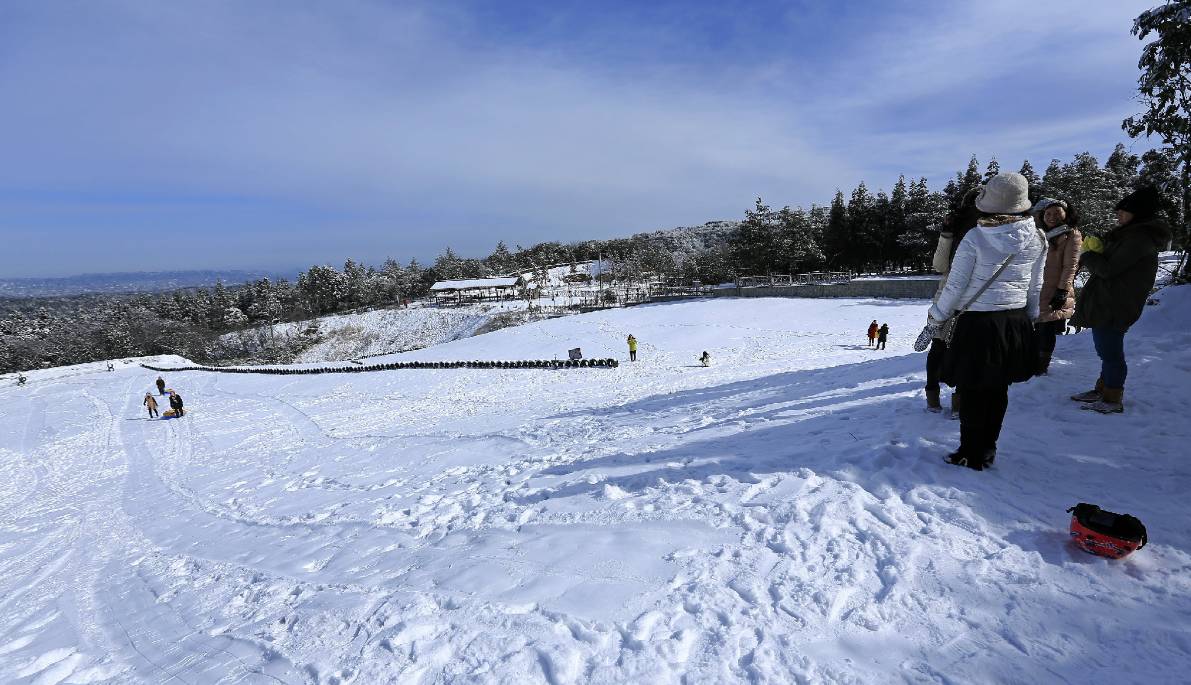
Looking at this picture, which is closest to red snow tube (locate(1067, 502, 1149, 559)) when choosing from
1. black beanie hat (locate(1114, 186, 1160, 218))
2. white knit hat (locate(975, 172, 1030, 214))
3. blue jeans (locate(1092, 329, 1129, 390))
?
white knit hat (locate(975, 172, 1030, 214))

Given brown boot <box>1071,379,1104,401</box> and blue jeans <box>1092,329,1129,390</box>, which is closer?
blue jeans <box>1092,329,1129,390</box>

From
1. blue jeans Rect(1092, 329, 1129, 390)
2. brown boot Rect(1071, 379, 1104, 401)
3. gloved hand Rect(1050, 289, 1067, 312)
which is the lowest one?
brown boot Rect(1071, 379, 1104, 401)

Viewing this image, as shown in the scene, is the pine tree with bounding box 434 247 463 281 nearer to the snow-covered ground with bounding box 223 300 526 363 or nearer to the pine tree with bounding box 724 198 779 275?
the snow-covered ground with bounding box 223 300 526 363

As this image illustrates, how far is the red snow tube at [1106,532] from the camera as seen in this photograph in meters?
2.83

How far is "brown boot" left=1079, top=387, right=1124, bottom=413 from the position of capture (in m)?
5.01

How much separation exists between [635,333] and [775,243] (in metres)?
25.8

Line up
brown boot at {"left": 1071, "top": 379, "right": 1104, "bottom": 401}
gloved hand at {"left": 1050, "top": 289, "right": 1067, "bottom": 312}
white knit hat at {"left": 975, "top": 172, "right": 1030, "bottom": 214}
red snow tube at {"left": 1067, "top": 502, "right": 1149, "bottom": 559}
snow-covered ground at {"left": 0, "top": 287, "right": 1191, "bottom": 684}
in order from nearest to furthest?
snow-covered ground at {"left": 0, "top": 287, "right": 1191, "bottom": 684} → red snow tube at {"left": 1067, "top": 502, "right": 1149, "bottom": 559} → white knit hat at {"left": 975, "top": 172, "right": 1030, "bottom": 214} → gloved hand at {"left": 1050, "top": 289, "right": 1067, "bottom": 312} → brown boot at {"left": 1071, "top": 379, "right": 1104, "bottom": 401}

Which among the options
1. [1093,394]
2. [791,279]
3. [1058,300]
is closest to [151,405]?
[1058,300]

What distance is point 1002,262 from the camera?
11.2ft

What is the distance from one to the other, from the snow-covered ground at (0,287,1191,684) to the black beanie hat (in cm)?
201

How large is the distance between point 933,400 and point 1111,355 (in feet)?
5.35

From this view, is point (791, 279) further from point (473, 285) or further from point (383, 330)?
point (383, 330)

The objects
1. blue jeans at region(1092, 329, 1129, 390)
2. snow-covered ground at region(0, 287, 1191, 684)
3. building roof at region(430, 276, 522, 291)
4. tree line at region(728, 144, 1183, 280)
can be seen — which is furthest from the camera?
building roof at region(430, 276, 522, 291)

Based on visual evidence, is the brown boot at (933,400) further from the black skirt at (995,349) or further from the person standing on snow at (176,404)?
the person standing on snow at (176,404)
